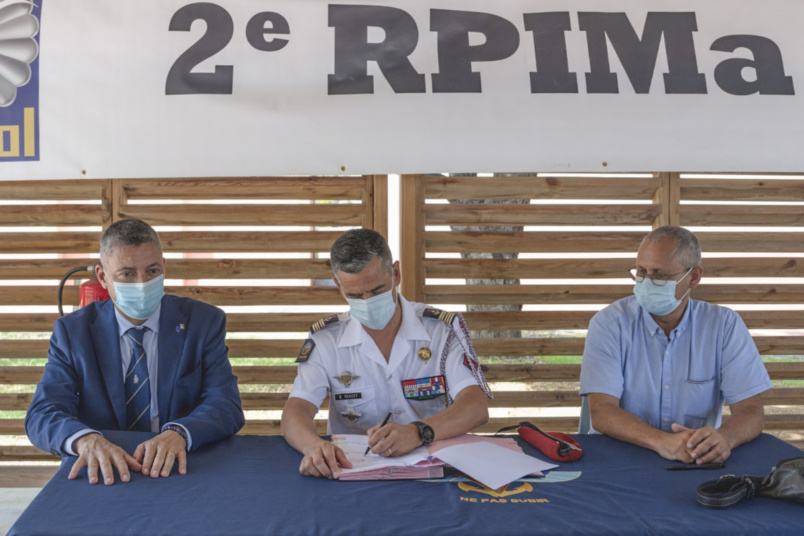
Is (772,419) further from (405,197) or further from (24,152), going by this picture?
(24,152)

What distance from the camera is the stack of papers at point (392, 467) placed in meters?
2.00

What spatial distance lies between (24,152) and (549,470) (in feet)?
10.0

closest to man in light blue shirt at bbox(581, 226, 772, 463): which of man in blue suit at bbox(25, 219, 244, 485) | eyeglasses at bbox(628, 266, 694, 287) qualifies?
eyeglasses at bbox(628, 266, 694, 287)

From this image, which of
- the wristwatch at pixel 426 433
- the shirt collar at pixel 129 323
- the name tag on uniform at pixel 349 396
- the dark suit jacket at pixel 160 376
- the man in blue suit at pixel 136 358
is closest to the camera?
the wristwatch at pixel 426 433

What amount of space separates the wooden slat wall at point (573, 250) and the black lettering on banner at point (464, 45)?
53 centimetres

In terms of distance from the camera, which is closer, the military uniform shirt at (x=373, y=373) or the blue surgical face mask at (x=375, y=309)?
the blue surgical face mask at (x=375, y=309)

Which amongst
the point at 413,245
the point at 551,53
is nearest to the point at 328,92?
the point at 413,245

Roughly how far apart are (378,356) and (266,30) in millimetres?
1877

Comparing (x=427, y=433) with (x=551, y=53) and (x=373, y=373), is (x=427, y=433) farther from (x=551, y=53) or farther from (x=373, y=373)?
(x=551, y=53)

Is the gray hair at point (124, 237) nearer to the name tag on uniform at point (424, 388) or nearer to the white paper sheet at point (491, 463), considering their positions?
the name tag on uniform at point (424, 388)

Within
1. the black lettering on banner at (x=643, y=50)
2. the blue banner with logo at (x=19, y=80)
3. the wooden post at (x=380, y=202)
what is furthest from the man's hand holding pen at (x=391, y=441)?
the blue banner with logo at (x=19, y=80)

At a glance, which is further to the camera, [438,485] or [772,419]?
[772,419]

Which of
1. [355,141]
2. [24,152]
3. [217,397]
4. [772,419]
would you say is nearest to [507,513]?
[217,397]

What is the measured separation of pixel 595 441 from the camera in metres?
2.38
